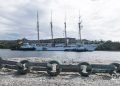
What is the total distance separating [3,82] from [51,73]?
15.6ft

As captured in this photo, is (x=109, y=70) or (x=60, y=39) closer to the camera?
(x=109, y=70)

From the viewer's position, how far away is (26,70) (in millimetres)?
23359

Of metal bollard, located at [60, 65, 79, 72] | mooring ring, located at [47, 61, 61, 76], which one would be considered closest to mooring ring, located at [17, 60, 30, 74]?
mooring ring, located at [47, 61, 61, 76]

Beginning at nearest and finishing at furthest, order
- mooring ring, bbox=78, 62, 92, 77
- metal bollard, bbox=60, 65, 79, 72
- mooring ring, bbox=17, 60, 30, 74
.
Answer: mooring ring, bbox=78, 62, 92, 77 < metal bollard, bbox=60, 65, 79, 72 < mooring ring, bbox=17, 60, 30, 74

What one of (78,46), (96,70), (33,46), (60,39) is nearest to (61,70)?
(96,70)

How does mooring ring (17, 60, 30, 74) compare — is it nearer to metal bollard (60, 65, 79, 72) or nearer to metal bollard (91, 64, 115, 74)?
metal bollard (60, 65, 79, 72)

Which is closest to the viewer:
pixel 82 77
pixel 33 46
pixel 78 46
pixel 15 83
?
pixel 15 83

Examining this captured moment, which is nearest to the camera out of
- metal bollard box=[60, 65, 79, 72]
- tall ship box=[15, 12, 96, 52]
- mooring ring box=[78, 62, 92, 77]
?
mooring ring box=[78, 62, 92, 77]

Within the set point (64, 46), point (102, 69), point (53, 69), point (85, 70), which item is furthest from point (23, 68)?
point (64, 46)

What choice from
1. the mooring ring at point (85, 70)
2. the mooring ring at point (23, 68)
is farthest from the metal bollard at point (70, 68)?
the mooring ring at point (23, 68)

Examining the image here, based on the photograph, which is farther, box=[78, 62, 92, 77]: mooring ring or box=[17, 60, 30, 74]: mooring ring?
box=[17, 60, 30, 74]: mooring ring

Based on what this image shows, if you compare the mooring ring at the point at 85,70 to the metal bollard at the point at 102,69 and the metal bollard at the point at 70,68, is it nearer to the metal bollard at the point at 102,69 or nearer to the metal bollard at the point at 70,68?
the metal bollard at the point at 70,68

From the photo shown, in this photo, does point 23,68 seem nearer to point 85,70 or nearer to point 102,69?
point 85,70

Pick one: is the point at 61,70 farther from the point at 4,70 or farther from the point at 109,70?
the point at 4,70
